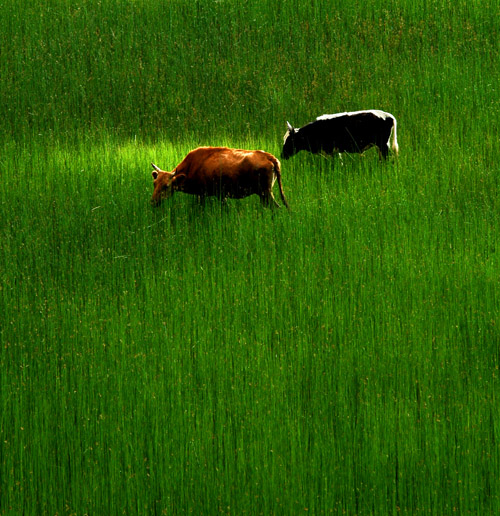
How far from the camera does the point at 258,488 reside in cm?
566

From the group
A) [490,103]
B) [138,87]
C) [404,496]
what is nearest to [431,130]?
[490,103]

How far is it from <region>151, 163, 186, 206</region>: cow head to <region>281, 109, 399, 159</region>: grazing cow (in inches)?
81.9

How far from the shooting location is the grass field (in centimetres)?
584

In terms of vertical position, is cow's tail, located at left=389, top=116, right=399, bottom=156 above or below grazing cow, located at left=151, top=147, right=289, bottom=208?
above

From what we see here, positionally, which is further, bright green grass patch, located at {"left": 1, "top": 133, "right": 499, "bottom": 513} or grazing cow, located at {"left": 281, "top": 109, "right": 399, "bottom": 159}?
grazing cow, located at {"left": 281, "top": 109, "right": 399, "bottom": 159}

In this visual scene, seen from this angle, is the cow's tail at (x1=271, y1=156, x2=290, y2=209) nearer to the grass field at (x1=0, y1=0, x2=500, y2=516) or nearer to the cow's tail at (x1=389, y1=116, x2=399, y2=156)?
the grass field at (x1=0, y1=0, x2=500, y2=516)

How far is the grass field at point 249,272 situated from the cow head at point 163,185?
7.7 inches

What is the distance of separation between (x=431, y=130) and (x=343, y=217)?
309 cm

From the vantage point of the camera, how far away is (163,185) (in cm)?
967

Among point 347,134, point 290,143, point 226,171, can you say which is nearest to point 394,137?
point 347,134

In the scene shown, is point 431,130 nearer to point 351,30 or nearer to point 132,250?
point 351,30

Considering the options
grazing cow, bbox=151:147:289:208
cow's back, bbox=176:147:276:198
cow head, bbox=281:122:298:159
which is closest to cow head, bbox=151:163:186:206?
grazing cow, bbox=151:147:289:208

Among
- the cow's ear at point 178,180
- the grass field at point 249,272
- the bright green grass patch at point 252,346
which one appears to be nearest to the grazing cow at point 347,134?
the grass field at point 249,272

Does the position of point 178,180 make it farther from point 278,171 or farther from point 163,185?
point 278,171
